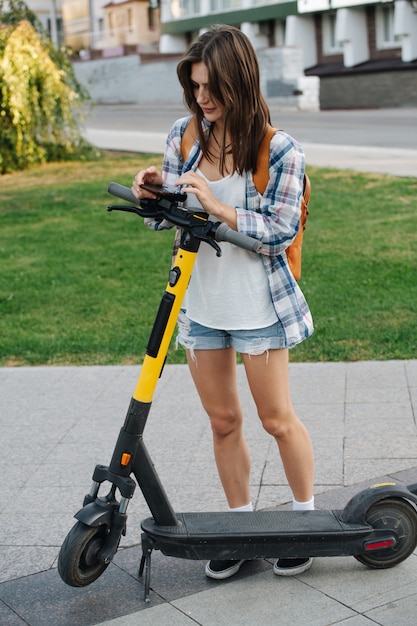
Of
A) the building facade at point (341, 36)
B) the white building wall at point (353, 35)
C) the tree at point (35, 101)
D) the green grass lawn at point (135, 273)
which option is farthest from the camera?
the white building wall at point (353, 35)

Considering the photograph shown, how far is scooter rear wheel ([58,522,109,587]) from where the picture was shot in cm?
322

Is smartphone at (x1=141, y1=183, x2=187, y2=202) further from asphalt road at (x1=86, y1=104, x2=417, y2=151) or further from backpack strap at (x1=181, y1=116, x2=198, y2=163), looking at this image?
asphalt road at (x1=86, y1=104, x2=417, y2=151)

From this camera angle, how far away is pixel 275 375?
341cm

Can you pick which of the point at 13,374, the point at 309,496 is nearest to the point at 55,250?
the point at 13,374

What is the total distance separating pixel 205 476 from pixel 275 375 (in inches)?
47.1

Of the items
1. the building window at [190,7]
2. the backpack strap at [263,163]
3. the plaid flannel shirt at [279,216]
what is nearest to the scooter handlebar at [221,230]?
the plaid flannel shirt at [279,216]

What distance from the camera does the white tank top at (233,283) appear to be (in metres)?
3.32

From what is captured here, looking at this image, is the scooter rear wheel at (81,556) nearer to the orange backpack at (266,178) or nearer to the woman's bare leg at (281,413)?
the woman's bare leg at (281,413)

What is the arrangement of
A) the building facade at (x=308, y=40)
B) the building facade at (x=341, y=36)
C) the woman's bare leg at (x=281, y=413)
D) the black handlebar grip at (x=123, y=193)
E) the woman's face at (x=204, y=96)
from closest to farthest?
the woman's face at (x=204, y=96) < the black handlebar grip at (x=123, y=193) < the woman's bare leg at (x=281, y=413) < the building facade at (x=308, y=40) < the building facade at (x=341, y=36)

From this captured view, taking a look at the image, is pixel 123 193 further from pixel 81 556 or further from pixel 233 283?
pixel 81 556

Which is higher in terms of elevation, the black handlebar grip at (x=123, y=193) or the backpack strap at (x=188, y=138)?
the backpack strap at (x=188, y=138)

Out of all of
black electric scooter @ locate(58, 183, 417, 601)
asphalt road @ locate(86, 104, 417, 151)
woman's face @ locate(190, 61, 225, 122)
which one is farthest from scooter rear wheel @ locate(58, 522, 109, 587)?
asphalt road @ locate(86, 104, 417, 151)

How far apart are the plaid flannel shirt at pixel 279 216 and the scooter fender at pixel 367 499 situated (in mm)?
619

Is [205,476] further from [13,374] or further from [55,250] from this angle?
[55,250]
